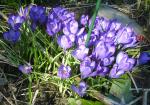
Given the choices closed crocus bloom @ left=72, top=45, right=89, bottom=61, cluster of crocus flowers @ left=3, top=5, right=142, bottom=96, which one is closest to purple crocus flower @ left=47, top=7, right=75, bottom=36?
cluster of crocus flowers @ left=3, top=5, right=142, bottom=96

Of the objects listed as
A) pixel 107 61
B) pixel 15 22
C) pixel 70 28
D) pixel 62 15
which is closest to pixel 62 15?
pixel 62 15

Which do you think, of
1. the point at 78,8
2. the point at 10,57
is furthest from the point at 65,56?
the point at 78,8

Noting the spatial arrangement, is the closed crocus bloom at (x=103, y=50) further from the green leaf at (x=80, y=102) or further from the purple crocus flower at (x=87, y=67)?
the green leaf at (x=80, y=102)

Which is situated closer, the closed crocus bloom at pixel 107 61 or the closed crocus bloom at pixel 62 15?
the closed crocus bloom at pixel 107 61

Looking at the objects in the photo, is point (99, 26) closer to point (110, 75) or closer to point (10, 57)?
point (110, 75)

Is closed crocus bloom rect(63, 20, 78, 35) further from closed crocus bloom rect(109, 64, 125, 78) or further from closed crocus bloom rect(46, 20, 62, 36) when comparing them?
closed crocus bloom rect(109, 64, 125, 78)

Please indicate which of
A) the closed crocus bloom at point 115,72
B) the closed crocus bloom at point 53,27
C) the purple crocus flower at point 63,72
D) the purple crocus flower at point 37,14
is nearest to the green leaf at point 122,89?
the closed crocus bloom at point 115,72

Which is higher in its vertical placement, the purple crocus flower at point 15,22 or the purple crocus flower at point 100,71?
the purple crocus flower at point 15,22

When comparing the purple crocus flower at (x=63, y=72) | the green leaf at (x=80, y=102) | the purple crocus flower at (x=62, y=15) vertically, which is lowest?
the green leaf at (x=80, y=102)
